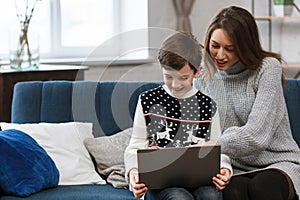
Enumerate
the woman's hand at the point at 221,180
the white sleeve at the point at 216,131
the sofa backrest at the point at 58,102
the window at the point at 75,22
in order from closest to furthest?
the woman's hand at the point at 221,180 → the white sleeve at the point at 216,131 → the sofa backrest at the point at 58,102 → the window at the point at 75,22

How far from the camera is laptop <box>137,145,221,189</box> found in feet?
6.98

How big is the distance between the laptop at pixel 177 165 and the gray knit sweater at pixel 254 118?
271mm

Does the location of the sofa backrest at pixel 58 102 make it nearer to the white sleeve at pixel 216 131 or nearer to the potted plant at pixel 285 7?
the white sleeve at pixel 216 131

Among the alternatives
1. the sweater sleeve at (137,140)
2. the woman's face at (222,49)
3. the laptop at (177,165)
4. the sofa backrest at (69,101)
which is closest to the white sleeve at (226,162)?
the laptop at (177,165)

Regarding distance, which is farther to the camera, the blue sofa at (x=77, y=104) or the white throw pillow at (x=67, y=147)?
the white throw pillow at (x=67, y=147)

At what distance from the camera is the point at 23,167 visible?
256cm

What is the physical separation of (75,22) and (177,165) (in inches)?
116

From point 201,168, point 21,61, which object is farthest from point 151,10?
point 201,168

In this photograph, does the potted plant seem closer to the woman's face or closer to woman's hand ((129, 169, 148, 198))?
the woman's face

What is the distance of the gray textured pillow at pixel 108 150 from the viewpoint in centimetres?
285

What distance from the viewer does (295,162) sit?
102 inches

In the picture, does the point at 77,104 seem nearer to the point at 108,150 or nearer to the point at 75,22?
the point at 108,150

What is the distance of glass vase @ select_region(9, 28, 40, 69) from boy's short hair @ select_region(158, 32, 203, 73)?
1.89 m

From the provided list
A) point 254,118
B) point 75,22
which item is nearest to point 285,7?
point 75,22
